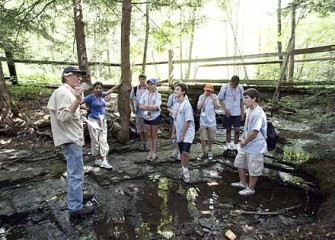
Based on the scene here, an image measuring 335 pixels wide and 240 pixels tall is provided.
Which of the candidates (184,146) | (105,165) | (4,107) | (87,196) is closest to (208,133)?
(184,146)

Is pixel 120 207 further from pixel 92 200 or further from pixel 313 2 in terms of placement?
pixel 313 2

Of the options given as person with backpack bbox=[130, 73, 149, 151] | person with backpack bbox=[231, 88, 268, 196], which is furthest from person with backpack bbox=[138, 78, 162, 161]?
person with backpack bbox=[231, 88, 268, 196]

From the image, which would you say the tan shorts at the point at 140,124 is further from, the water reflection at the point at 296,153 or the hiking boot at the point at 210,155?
the water reflection at the point at 296,153

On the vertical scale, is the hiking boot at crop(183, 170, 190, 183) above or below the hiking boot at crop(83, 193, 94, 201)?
above

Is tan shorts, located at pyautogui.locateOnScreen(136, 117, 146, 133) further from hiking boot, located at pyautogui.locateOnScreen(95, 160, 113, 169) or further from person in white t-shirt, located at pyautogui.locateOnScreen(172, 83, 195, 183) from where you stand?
person in white t-shirt, located at pyautogui.locateOnScreen(172, 83, 195, 183)

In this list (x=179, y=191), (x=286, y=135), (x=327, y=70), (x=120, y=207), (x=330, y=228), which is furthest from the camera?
(x=286, y=135)

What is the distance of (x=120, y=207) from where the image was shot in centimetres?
407

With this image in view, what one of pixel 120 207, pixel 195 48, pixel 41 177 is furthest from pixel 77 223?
pixel 195 48

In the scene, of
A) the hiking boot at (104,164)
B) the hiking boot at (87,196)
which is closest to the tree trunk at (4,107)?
the hiking boot at (104,164)

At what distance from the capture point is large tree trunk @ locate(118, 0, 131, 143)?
629 centimetres

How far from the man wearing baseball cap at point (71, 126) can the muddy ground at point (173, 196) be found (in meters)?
0.30

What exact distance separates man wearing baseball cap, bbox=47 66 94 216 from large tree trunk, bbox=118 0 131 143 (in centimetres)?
295

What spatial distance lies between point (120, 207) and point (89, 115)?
2.11m

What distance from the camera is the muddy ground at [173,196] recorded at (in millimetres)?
3475
